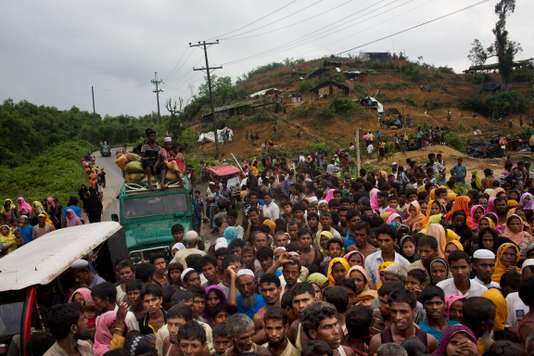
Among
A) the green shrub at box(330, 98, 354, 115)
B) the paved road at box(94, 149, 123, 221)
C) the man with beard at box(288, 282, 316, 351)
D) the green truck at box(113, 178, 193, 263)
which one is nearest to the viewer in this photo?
the man with beard at box(288, 282, 316, 351)

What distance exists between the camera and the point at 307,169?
22.0 metres

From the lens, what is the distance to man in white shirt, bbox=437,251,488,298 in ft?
15.5

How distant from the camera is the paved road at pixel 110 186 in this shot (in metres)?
22.3

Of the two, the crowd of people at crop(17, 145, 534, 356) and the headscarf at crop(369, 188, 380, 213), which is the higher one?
the headscarf at crop(369, 188, 380, 213)

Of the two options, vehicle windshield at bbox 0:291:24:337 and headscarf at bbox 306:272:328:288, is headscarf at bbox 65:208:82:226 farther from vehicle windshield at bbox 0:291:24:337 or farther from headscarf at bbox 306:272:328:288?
headscarf at bbox 306:272:328:288

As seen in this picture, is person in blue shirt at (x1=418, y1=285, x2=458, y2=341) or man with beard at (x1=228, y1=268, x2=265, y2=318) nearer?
person in blue shirt at (x1=418, y1=285, x2=458, y2=341)

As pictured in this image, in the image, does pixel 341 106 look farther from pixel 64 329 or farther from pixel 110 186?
pixel 64 329

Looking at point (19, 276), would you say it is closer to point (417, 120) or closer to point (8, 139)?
point (8, 139)

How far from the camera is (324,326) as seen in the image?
139 inches

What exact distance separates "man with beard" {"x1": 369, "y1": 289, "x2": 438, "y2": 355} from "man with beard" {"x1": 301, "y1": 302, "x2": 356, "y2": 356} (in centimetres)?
31

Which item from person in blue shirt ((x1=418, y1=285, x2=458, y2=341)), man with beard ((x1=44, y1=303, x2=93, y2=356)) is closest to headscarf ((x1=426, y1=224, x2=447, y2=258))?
person in blue shirt ((x1=418, y1=285, x2=458, y2=341))

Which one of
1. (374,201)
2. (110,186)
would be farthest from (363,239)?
(110,186)

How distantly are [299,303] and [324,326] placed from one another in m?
0.69

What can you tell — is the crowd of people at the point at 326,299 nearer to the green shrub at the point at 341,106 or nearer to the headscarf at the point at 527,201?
the headscarf at the point at 527,201
